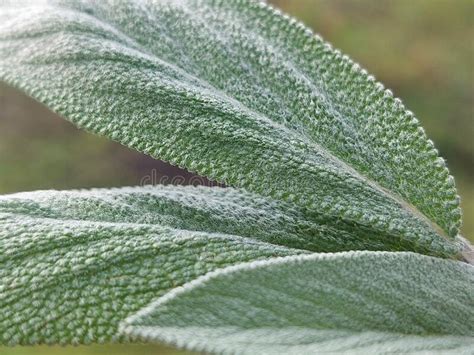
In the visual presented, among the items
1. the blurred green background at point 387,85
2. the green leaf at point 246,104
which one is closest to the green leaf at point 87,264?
the green leaf at point 246,104

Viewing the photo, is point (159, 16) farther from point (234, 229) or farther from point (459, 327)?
point (459, 327)

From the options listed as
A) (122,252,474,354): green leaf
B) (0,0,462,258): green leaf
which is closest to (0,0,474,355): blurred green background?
(0,0,462,258): green leaf

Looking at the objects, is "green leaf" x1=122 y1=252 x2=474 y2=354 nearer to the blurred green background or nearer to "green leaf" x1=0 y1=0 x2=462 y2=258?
"green leaf" x1=0 y1=0 x2=462 y2=258

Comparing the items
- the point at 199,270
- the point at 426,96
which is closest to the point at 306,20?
the point at 426,96

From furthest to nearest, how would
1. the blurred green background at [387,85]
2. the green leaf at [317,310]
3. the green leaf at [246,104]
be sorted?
1. the blurred green background at [387,85]
2. the green leaf at [246,104]
3. the green leaf at [317,310]

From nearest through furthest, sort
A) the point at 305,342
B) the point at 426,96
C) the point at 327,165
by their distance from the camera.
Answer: the point at 305,342 < the point at 327,165 < the point at 426,96

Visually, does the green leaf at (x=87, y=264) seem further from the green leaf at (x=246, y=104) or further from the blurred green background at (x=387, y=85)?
the blurred green background at (x=387, y=85)
